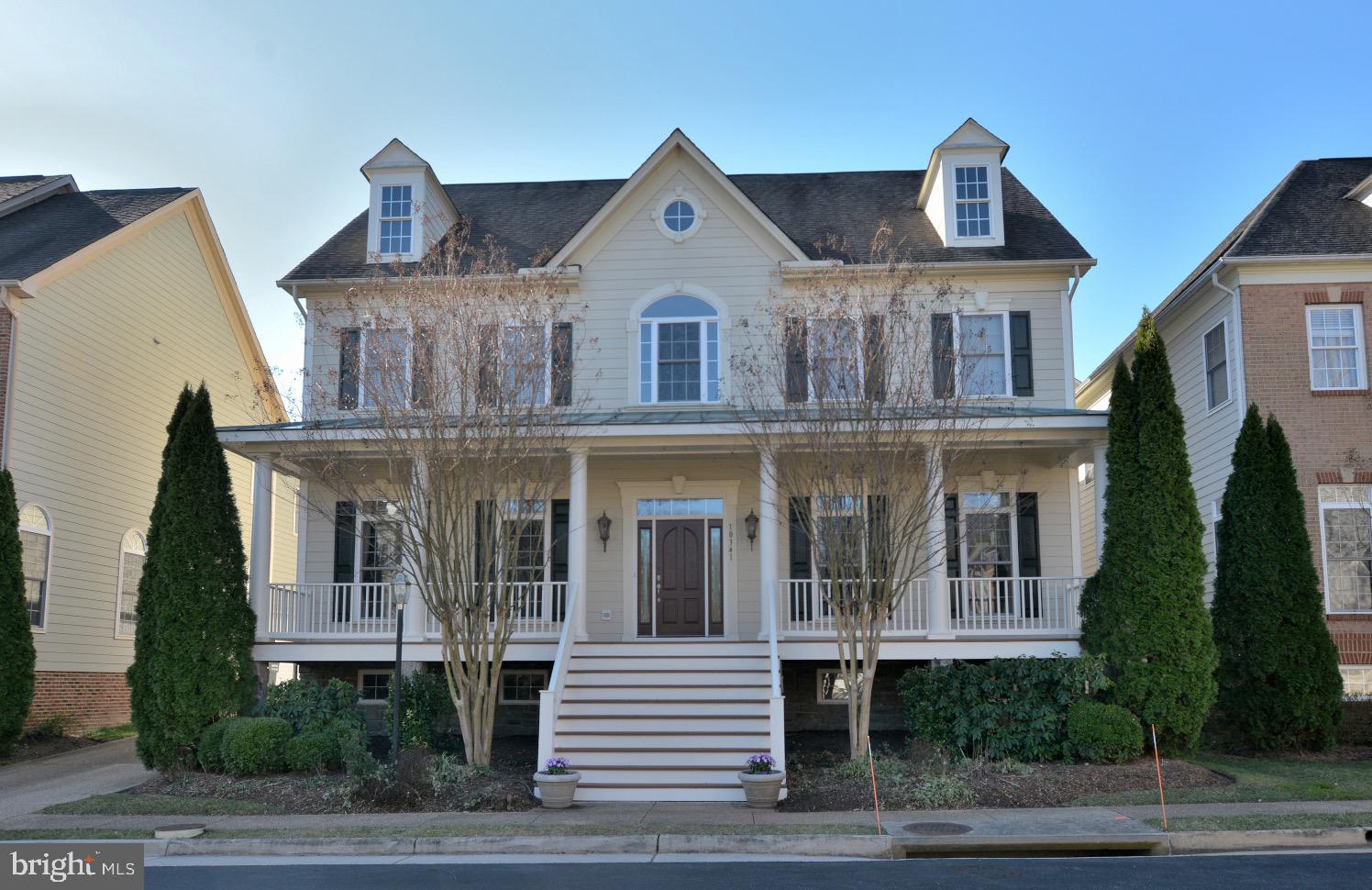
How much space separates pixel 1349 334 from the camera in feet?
60.7

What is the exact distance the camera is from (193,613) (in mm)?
15109

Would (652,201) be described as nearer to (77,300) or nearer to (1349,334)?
(77,300)

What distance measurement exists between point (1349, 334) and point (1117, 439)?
603 cm

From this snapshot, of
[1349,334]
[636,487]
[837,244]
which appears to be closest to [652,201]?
[837,244]

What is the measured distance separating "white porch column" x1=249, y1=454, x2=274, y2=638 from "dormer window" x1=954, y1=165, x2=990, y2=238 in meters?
11.2

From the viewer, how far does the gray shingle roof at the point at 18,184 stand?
21703 mm

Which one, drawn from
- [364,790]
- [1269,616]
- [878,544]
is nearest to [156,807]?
[364,790]

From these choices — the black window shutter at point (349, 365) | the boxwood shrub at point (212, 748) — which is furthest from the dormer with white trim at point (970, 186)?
the boxwood shrub at point (212, 748)

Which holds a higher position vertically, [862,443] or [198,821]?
[862,443]

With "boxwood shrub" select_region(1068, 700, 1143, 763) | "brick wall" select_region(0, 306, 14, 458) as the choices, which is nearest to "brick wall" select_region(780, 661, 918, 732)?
"boxwood shrub" select_region(1068, 700, 1143, 763)

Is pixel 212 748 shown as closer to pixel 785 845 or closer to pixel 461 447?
pixel 461 447

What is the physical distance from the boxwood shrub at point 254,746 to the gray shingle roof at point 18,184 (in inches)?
484

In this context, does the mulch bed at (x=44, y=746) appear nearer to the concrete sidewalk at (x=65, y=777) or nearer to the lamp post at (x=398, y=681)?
the concrete sidewalk at (x=65, y=777)

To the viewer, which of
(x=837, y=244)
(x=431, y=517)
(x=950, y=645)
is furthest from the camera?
(x=837, y=244)
